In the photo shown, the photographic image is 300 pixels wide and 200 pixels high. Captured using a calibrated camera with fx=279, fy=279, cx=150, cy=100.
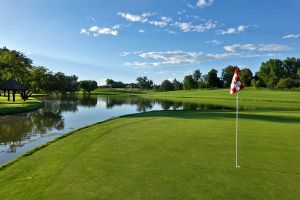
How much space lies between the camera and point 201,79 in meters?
156

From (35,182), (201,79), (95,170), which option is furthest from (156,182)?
(201,79)

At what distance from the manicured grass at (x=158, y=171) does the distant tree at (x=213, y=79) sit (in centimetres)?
13435

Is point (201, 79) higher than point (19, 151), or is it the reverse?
point (201, 79)

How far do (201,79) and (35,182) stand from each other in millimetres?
151929

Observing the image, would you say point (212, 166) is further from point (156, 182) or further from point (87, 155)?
point (87, 155)

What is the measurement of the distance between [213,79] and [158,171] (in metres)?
141

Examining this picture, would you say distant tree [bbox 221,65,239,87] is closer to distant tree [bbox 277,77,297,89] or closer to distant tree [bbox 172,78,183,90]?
distant tree [bbox 172,78,183,90]

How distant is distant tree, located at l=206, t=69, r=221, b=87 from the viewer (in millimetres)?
144750

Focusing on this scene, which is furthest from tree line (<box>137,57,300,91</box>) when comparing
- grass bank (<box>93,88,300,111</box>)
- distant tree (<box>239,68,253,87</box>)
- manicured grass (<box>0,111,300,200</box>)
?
manicured grass (<box>0,111,300,200</box>)

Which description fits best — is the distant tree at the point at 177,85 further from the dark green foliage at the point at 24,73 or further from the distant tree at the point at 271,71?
the dark green foliage at the point at 24,73

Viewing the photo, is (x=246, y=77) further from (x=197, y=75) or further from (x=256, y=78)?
(x=197, y=75)

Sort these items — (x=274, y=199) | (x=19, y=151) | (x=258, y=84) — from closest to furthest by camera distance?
(x=274, y=199) < (x=19, y=151) < (x=258, y=84)

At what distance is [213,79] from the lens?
145m

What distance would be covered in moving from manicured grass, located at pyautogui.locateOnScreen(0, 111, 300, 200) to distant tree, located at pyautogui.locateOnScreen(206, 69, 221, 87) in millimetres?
134346
